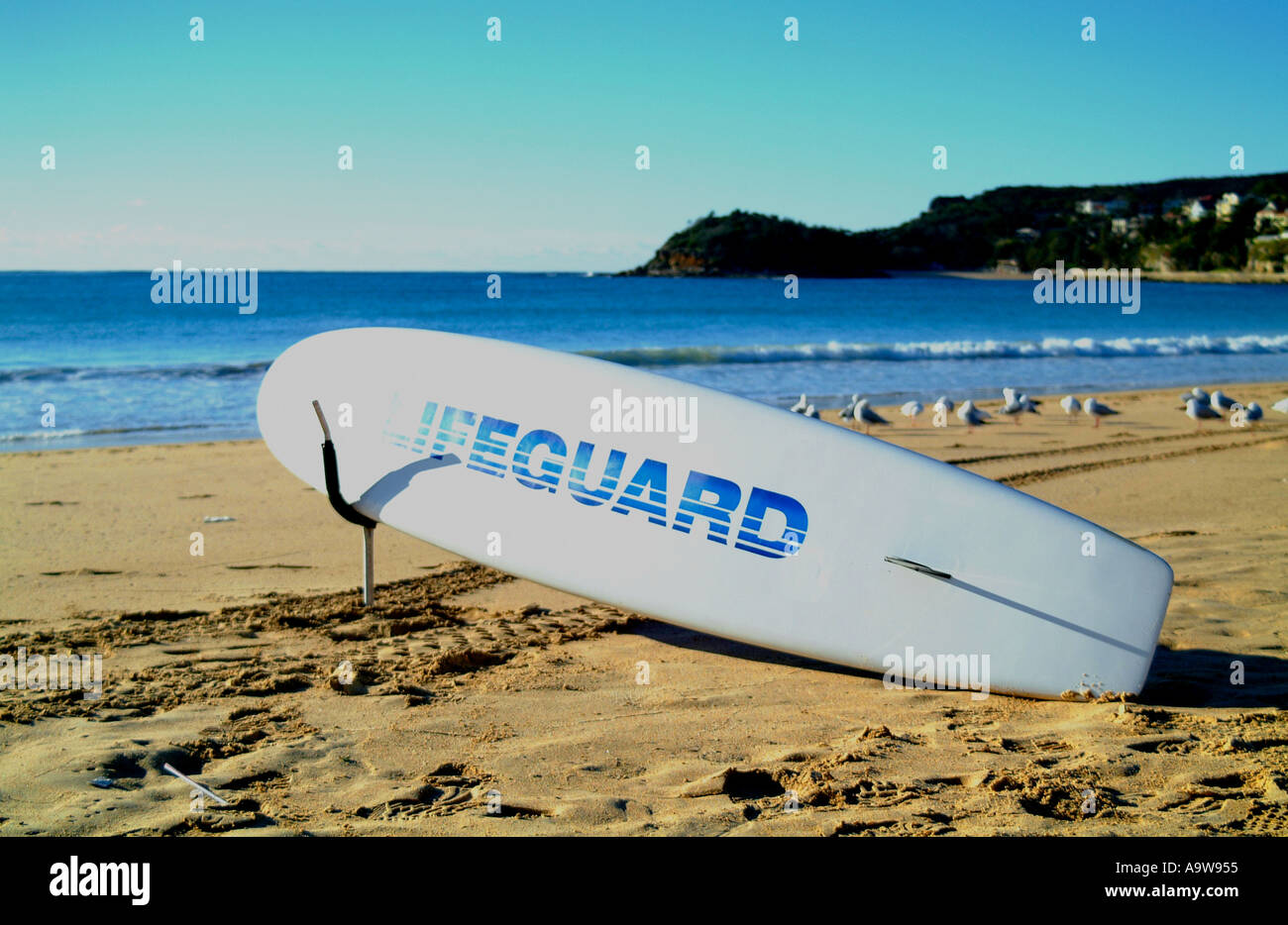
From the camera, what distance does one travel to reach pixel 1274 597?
4.86 metres

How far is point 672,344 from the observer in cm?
2414

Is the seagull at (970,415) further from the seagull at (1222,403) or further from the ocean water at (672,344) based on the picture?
the seagull at (1222,403)

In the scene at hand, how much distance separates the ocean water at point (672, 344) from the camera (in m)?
13.1

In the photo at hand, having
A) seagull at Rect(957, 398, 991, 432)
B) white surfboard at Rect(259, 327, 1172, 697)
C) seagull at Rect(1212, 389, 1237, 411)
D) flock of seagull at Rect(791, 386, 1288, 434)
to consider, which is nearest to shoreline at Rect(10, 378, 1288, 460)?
flock of seagull at Rect(791, 386, 1288, 434)

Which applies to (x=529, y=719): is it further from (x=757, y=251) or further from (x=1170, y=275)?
(x=1170, y=275)

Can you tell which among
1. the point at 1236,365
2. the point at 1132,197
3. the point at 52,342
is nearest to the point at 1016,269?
the point at 1132,197

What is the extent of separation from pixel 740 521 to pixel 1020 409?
27.8 ft

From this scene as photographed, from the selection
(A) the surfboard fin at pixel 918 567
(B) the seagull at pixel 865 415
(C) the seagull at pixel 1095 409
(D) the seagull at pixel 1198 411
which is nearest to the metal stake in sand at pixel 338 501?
(A) the surfboard fin at pixel 918 567

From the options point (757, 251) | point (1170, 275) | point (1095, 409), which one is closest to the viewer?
point (1095, 409)

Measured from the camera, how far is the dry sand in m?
2.75

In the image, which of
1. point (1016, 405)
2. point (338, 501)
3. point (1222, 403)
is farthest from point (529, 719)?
point (1222, 403)

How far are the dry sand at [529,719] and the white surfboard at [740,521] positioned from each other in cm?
23

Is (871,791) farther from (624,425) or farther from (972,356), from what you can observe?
(972,356)

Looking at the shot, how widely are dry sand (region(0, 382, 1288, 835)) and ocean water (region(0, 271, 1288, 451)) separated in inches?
237
